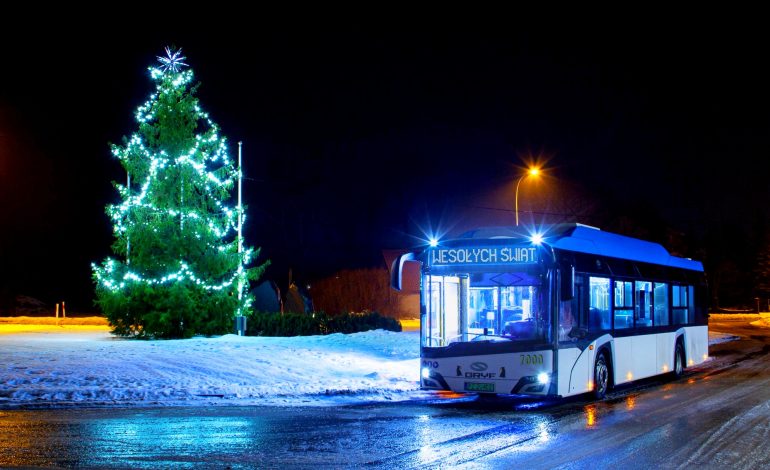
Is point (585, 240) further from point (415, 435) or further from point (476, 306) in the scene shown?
point (415, 435)

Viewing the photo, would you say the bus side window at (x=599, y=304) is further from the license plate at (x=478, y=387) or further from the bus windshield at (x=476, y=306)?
the license plate at (x=478, y=387)

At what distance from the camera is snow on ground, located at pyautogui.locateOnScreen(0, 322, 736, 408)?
590 inches

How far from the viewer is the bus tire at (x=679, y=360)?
19844 millimetres

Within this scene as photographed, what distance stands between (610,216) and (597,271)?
59558mm

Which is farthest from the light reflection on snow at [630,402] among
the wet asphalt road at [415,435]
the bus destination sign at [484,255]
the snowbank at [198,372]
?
the snowbank at [198,372]

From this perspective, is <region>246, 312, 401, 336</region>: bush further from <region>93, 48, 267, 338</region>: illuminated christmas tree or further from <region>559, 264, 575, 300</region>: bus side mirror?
<region>559, 264, 575, 300</region>: bus side mirror

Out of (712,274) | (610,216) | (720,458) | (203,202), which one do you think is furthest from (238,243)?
(712,274)

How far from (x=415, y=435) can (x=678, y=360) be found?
11.4 meters

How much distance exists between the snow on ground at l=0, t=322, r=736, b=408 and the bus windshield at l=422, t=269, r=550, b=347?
1862mm

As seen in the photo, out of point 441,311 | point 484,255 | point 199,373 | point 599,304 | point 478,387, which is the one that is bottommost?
point 199,373

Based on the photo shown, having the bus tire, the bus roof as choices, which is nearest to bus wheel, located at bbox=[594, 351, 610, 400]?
the bus roof

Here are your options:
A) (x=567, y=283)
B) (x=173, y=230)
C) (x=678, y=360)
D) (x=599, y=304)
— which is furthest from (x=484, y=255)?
(x=173, y=230)

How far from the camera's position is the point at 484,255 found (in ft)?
46.9

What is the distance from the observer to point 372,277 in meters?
56.5
